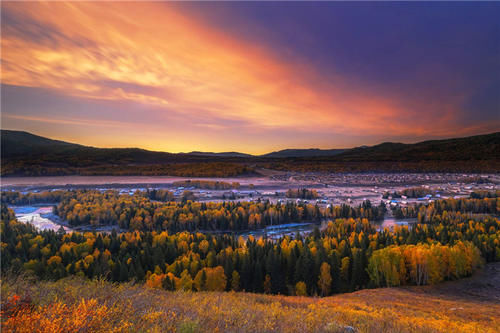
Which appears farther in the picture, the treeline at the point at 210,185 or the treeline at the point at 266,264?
the treeline at the point at 210,185

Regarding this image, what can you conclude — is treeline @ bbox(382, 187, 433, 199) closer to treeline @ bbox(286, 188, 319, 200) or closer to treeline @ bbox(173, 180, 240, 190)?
treeline @ bbox(286, 188, 319, 200)

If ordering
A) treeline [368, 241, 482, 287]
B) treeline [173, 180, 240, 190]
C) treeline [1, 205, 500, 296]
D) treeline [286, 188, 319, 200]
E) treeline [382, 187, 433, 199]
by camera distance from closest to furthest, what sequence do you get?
treeline [1, 205, 500, 296], treeline [368, 241, 482, 287], treeline [382, 187, 433, 199], treeline [286, 188, 319, 200], treeline [173, 180, 240, 190]

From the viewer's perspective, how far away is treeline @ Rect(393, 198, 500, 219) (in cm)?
6469

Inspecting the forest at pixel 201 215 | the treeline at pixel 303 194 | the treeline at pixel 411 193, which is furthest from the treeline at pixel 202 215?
the treeline at pixel 411 193

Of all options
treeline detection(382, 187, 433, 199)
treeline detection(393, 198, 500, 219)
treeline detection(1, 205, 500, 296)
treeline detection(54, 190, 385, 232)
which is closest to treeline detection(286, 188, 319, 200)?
treeline detection(54, 190, 385, 232)

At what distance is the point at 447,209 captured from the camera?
69.9 metres

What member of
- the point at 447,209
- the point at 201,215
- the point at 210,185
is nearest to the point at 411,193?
the point at 447,209

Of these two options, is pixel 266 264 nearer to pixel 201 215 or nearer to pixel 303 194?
pixel 201 215

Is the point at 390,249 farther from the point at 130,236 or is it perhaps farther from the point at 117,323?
the point at 130,236

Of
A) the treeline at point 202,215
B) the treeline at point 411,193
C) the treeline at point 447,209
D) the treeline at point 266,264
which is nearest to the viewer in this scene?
the treeline at point 266,264

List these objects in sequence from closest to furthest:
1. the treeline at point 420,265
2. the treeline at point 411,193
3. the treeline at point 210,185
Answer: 1. the treeline at point 420,265
2. the treeline at point 411,193
3. the treeline at point 210,185

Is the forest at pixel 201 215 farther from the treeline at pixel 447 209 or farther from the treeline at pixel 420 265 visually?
the treeline at pixel 420 265

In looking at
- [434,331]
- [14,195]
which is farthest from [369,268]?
[14,195]

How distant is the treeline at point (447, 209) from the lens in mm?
64688
